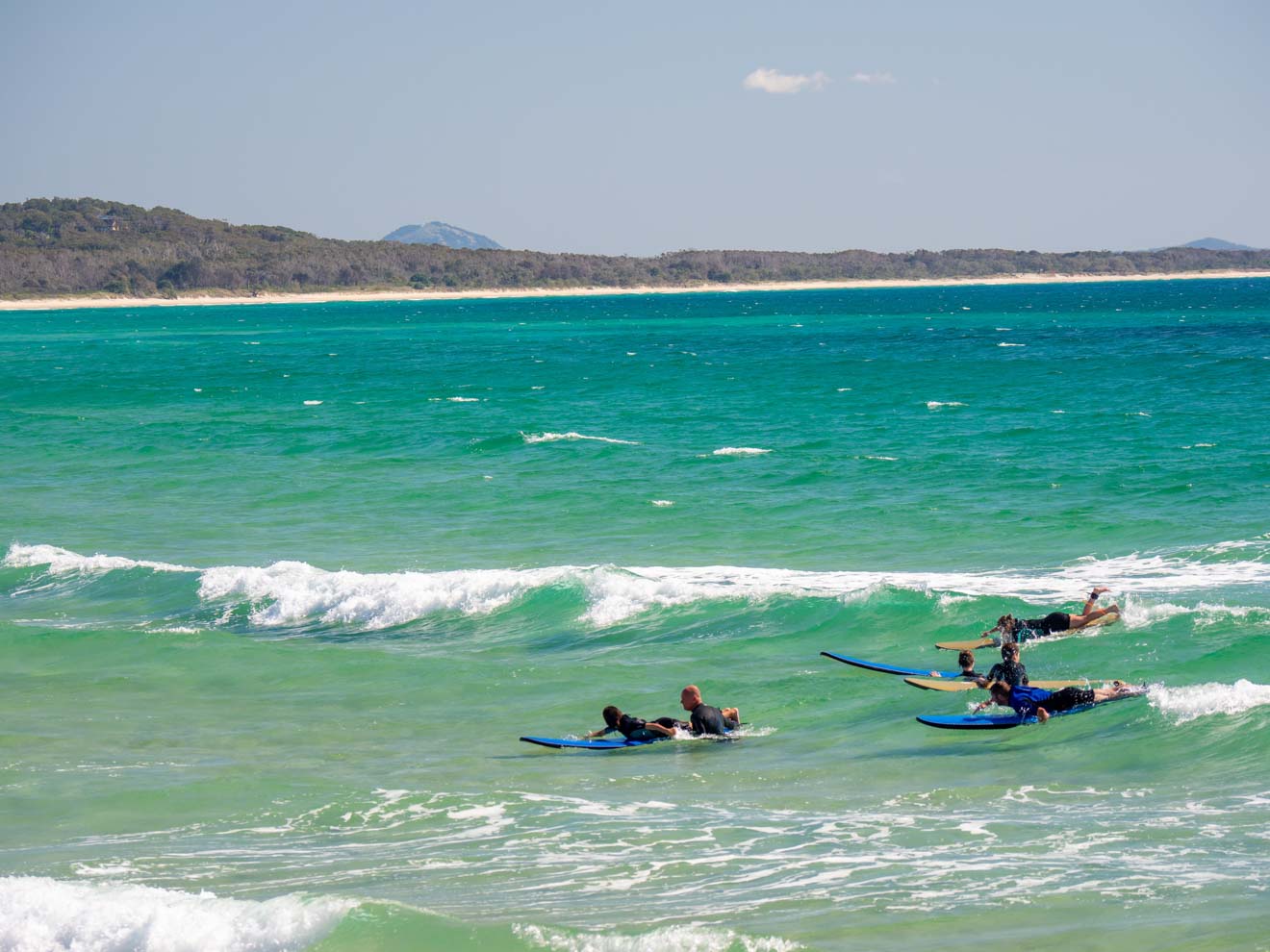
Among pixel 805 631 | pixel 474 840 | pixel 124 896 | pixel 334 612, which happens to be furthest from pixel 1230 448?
pixel 124 896

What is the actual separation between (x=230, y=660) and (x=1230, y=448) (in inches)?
1195

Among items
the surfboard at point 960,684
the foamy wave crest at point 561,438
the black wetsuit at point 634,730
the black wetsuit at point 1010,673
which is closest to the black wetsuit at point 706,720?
the black wetsuit at point 634,730

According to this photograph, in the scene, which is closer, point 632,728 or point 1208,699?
point 1208,699

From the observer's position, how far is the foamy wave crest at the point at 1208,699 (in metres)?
16.3

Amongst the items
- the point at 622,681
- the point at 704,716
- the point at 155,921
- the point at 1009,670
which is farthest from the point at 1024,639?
the point at 155,921

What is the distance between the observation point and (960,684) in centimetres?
1845

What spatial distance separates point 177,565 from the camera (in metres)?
28.7

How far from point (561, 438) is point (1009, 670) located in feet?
103

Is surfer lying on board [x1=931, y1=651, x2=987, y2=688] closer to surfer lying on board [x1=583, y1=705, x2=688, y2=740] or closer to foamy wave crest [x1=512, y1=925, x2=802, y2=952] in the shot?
surfer lying on board [x1=583, y1=705, x2=688, y2=740]

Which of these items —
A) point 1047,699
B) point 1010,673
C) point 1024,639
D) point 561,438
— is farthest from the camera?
point 561,438

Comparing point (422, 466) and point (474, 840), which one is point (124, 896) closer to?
point (474, 840)

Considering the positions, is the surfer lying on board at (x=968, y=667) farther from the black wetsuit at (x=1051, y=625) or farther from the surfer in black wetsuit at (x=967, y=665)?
the black wetsuit at (x=1051, y=625)

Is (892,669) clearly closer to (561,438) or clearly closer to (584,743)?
(584,743)

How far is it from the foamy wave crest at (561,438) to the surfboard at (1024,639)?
26124 millimetres
